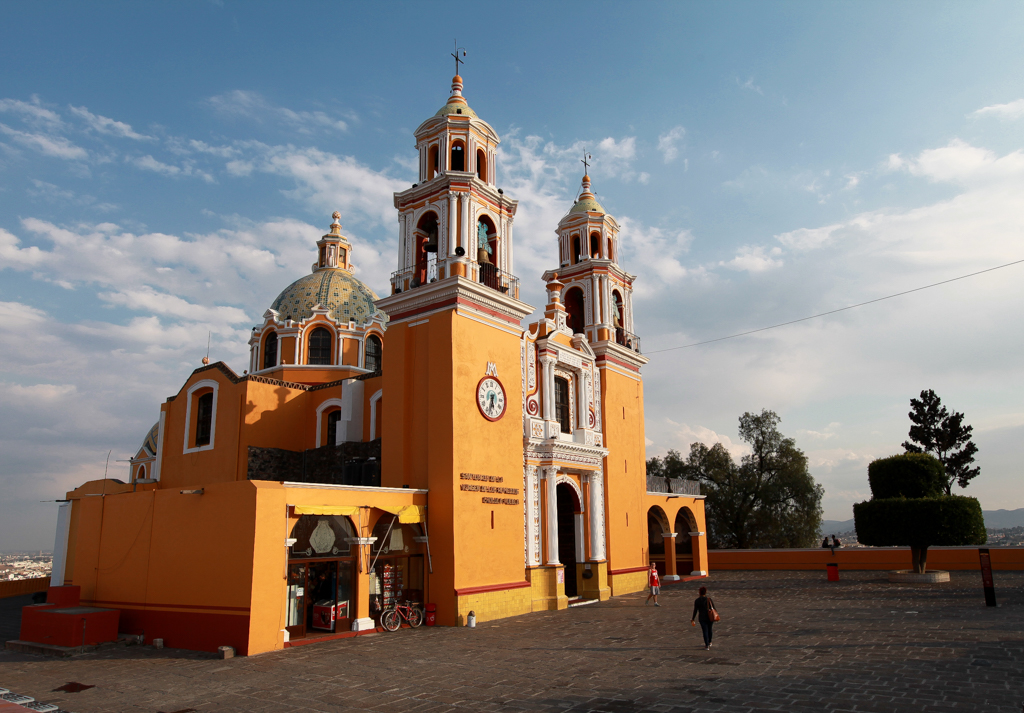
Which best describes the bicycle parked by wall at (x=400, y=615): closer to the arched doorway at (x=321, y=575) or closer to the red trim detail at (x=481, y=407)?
the arched doorway at (x=321, y=575)

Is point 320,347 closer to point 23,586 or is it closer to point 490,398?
point 490,398

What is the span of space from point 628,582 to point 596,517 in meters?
3.22

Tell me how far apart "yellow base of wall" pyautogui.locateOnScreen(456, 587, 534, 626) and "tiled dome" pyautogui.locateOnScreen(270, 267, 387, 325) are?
1492 centimetres

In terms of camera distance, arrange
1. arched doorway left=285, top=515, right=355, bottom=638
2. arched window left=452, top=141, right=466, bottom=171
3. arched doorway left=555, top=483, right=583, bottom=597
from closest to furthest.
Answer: arched doorway left=285, top=515, right=355, bottom=638 → arched window left=452, top=141, right=466, bottom=171 → arched doorway left=555, top=483, right=583, bottom=597

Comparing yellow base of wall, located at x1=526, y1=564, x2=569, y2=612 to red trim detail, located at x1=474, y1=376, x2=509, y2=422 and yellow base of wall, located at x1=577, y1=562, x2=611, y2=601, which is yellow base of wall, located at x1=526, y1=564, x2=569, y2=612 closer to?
yellow base of wall, located at x1=577, y1=562, x2=611, y2=601

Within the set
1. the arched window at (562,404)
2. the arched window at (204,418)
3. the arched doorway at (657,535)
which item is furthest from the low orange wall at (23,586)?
the arched doorway at (657,535)

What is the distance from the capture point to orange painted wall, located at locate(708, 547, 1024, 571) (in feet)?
98.7

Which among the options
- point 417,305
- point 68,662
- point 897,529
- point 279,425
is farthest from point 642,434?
point 68,662

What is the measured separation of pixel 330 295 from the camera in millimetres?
29906

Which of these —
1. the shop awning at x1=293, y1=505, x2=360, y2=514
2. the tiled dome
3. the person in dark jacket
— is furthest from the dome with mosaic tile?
the person in dark jacket

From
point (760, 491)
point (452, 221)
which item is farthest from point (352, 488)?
point (760, 491)

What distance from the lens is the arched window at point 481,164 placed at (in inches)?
848

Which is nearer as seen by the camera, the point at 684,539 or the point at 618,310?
the point at 618,310

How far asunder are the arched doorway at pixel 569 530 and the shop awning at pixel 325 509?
8820 millimetres
